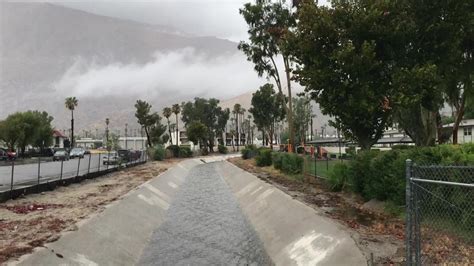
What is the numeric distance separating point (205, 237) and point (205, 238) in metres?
0.17

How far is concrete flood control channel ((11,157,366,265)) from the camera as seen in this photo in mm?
11711

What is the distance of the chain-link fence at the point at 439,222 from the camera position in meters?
7.75

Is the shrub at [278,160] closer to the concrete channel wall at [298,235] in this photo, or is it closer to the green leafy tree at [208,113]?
the concrete channel wall at [298,235]

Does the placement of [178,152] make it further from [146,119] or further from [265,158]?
[265,158]

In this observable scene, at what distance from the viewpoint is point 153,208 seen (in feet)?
78.0

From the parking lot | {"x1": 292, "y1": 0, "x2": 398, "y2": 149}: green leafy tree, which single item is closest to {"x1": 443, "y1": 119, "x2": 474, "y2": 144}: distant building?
the parking lot

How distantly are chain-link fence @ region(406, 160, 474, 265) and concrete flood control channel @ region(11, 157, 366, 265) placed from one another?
1.42m

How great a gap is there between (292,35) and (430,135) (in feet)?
32.5

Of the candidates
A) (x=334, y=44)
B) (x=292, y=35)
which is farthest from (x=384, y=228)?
(x=292, y=35)

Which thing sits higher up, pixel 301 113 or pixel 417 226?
pixel 301 113

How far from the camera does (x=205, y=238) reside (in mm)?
17234

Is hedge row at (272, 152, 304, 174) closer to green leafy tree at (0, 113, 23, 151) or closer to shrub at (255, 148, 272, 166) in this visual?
shrub at (255, 148, 272, 166)

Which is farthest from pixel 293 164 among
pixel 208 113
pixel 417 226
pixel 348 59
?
pixel 208 113

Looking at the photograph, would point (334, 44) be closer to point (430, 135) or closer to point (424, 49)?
point (424, 49)
